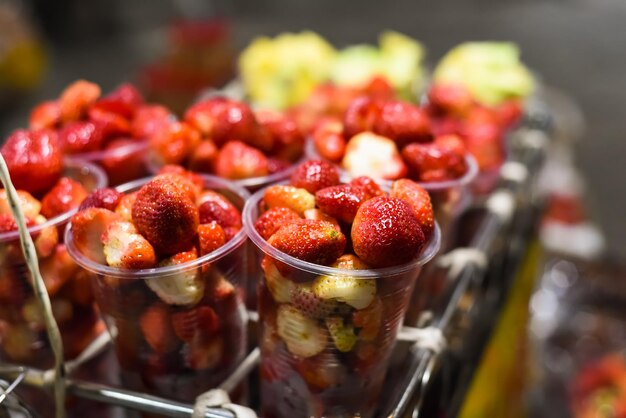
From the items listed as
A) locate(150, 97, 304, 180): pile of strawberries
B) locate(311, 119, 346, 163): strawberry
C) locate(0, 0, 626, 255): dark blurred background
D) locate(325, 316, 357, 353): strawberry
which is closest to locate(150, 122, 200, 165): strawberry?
locate(150, 97, 304, 180): pile of strawberries

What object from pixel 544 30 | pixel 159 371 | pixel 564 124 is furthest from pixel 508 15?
pixel 159 371

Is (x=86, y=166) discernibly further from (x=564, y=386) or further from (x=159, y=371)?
(x=564, y=386)

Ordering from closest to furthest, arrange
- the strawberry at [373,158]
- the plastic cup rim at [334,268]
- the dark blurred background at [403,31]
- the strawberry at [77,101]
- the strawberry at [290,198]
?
the plastic cup rim at [334,268]
the strawberry at [290,198]
the strawberry at [373,158]
the strawberry at [77,101]
the dark blurred background at [403,31]

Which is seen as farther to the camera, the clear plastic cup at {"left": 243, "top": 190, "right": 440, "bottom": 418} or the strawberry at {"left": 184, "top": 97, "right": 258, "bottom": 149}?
the strawberry at {"left": 184, "top": 97, "right": 258, "bottom": 149}

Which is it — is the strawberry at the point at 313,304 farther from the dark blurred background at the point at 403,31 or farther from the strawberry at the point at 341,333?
the dark blurred background at the point at 403,31

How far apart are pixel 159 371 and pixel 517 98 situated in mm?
1188

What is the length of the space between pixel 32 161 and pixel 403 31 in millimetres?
4803

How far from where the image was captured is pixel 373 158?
1.02 meters

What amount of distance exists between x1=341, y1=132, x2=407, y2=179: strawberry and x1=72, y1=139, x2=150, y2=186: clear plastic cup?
368 mm

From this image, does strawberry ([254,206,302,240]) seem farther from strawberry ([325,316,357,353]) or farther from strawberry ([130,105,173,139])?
strawberry ([130,105,173,139])

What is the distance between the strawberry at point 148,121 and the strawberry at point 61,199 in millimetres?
224

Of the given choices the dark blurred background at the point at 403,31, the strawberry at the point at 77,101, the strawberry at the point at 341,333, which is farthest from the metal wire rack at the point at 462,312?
the dark blurred background at the point at 403,31

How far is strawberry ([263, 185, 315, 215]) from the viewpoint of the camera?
85cm

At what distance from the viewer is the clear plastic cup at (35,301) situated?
852mm
